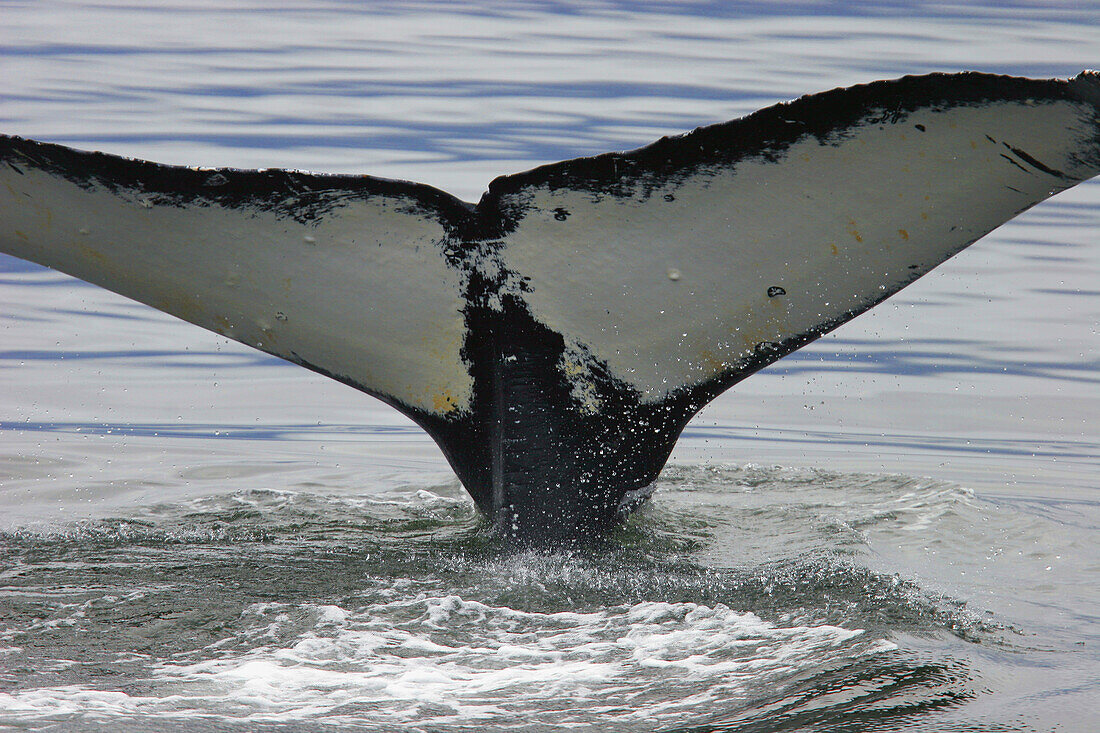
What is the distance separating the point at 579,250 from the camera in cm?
333

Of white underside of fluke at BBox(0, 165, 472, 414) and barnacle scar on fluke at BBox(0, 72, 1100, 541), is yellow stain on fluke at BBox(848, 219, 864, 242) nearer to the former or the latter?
barnacle scar on fluke at BBox(0, 72, 1100, 541)

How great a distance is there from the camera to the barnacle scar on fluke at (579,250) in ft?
9.84

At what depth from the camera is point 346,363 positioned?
12.0 feet

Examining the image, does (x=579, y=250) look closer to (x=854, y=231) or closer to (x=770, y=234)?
(x=770, y=234)

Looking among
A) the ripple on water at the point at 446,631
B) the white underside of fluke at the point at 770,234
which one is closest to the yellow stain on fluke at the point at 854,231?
the white underside of fluke at the point at 770,234

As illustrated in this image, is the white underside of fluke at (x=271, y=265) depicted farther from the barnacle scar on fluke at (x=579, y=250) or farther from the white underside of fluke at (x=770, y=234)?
the white underside of fluke at (x=770, y=234)

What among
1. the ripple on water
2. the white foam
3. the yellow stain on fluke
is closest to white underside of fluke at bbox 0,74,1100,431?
the yellow stain on fluke

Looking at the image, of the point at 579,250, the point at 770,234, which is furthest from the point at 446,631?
the point at 770,234

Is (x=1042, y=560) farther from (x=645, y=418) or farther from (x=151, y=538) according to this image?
(x=151, y=538)

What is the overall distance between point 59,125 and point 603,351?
1512 centimetres

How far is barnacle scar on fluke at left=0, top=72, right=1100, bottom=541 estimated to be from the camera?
300 centimetres

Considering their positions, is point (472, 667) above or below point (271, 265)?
below

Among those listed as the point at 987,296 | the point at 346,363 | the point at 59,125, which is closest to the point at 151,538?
the point at 346,363

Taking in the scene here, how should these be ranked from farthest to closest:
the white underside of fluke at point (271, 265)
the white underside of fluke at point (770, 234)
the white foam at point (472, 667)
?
the white underside of fluke at point (271, 265) < the white underside of fluke at point (770, 234) < the white foam at point (472, 667)
